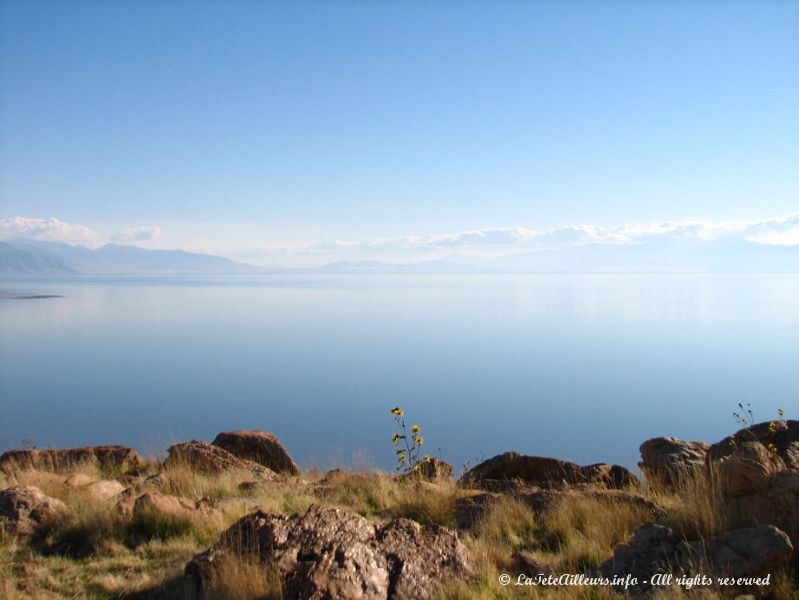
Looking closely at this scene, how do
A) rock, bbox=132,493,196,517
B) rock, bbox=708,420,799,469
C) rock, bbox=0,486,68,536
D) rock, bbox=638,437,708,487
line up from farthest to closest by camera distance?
1. rock, bbox=638,437,708,487
2. rock, bbox=708,420,799,469
3. rock, bbox=132,493,196,517
4. rock, bbox=0,486,68,536

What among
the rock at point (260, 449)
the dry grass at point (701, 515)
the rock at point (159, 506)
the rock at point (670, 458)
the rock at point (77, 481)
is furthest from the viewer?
the rock at point (260, 449)

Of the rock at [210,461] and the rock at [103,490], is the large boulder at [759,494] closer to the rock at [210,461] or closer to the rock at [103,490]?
the rock at [103,490]

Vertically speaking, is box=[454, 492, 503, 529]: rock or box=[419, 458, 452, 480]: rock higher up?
box=[454, 492, 503, 529]: rock

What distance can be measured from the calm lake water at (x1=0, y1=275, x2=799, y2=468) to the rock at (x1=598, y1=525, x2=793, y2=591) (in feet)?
18.4

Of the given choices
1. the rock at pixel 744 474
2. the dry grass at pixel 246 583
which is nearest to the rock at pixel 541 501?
the rock at pixel 744 474

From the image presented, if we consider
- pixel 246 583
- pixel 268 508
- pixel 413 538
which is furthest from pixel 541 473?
pixel 246 583

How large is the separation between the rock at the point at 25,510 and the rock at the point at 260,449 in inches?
167

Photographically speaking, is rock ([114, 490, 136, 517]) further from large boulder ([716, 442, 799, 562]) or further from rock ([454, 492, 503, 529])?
large boulder ([716, 442, 799, 562])

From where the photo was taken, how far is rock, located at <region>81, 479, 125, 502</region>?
6.19 meters

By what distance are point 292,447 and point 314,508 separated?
625 inches

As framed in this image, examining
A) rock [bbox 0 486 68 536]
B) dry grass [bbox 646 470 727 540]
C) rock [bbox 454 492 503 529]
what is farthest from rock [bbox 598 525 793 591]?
rock [bbox 0 486 68 536]

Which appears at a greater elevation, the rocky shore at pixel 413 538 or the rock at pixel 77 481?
the rocky shore at pixel 413 538

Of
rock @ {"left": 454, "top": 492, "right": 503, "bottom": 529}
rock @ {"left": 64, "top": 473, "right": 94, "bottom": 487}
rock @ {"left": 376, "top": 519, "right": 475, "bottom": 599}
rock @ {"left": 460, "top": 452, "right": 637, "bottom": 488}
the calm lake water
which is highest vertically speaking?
rock @ {"left": 376, "top": 519, "right": 475, "bottom": 599}

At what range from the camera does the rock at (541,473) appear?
8047mm
